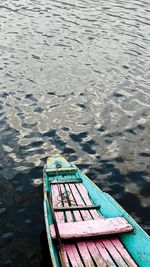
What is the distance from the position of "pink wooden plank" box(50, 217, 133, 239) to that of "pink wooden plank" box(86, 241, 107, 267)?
243 millimetres

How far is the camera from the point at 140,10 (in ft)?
121

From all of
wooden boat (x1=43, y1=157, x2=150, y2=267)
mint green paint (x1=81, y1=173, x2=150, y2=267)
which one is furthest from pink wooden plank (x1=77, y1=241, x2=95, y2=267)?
mint green paint (x1=81, y1=173, x2=150, y2=267)

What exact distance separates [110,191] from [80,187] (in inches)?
61.2

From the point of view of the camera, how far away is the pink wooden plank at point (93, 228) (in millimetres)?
9344

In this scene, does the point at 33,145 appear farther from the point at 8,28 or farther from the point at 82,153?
the point at 8,28

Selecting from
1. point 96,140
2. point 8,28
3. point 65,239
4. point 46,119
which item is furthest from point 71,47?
point 65,239

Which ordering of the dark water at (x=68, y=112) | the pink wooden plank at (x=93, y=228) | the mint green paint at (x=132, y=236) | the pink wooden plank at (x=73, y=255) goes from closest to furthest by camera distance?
1. the pink wooden plank at (x=73, y=255)
2. the mint green paint at (x=132, y=236)
3. the pink wooden plank at (x=93, y=228)
4. the dark water at (x=68, y=112)

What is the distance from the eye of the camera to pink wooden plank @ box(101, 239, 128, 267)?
28.3ft

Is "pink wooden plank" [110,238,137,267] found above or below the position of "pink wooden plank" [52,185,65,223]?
below

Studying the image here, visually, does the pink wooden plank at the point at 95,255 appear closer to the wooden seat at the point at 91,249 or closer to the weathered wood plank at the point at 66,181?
the wooden seat at the point at 91,249

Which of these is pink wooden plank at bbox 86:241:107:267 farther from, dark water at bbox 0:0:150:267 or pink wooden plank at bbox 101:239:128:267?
dark water at bbox 0:0:150:267

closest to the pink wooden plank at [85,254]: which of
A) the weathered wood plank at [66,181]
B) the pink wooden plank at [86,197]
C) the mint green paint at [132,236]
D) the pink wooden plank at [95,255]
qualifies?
the pink wooden plank at [95,255]

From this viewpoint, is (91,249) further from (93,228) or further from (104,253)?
(93,228)

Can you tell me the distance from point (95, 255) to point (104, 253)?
0.24 m
